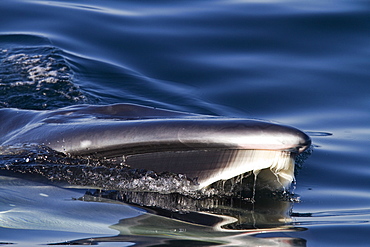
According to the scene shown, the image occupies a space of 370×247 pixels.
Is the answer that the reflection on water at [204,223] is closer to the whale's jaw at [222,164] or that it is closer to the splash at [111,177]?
the splash at [111,177]

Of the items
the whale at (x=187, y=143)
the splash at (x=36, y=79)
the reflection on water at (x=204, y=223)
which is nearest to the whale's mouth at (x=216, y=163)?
the whale at (x=187, y=143)

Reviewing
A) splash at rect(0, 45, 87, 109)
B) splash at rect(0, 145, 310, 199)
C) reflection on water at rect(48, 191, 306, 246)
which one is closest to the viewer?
reflection on water at rect(48, 191, 306, 246)

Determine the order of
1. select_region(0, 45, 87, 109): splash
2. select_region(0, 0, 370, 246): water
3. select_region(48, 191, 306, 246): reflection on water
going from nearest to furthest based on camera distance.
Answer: select_region(48, 191, 306, 246): reflection on water < select_region(0, 0, 370, 246): water < select_region(0, 45, 87, 109): splash

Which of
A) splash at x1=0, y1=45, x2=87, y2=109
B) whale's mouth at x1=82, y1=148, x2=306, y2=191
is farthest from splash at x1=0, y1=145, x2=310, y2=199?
splash at x1=0, y1=45, x2=87, y2=109

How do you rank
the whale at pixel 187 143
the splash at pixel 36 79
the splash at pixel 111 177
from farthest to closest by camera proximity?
the splash at pixel 36 79
the splash at pixel 111 177
the whale at pixel 187 143

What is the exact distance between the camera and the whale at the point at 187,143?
4141 millimetres

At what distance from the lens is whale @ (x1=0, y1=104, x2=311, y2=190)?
4141mm

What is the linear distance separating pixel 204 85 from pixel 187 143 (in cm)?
479

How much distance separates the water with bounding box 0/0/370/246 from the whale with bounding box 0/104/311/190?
25 centimetres

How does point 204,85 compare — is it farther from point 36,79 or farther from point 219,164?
point 219,164

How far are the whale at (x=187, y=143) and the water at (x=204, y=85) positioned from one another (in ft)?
0.84

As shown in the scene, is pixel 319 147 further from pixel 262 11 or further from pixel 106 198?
pixel 262 11

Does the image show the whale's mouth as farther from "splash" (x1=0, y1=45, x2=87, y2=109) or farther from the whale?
"splash" (x1=0, y1=45, x2=87, y2=109)

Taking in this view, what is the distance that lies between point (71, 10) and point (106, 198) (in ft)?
26.2
